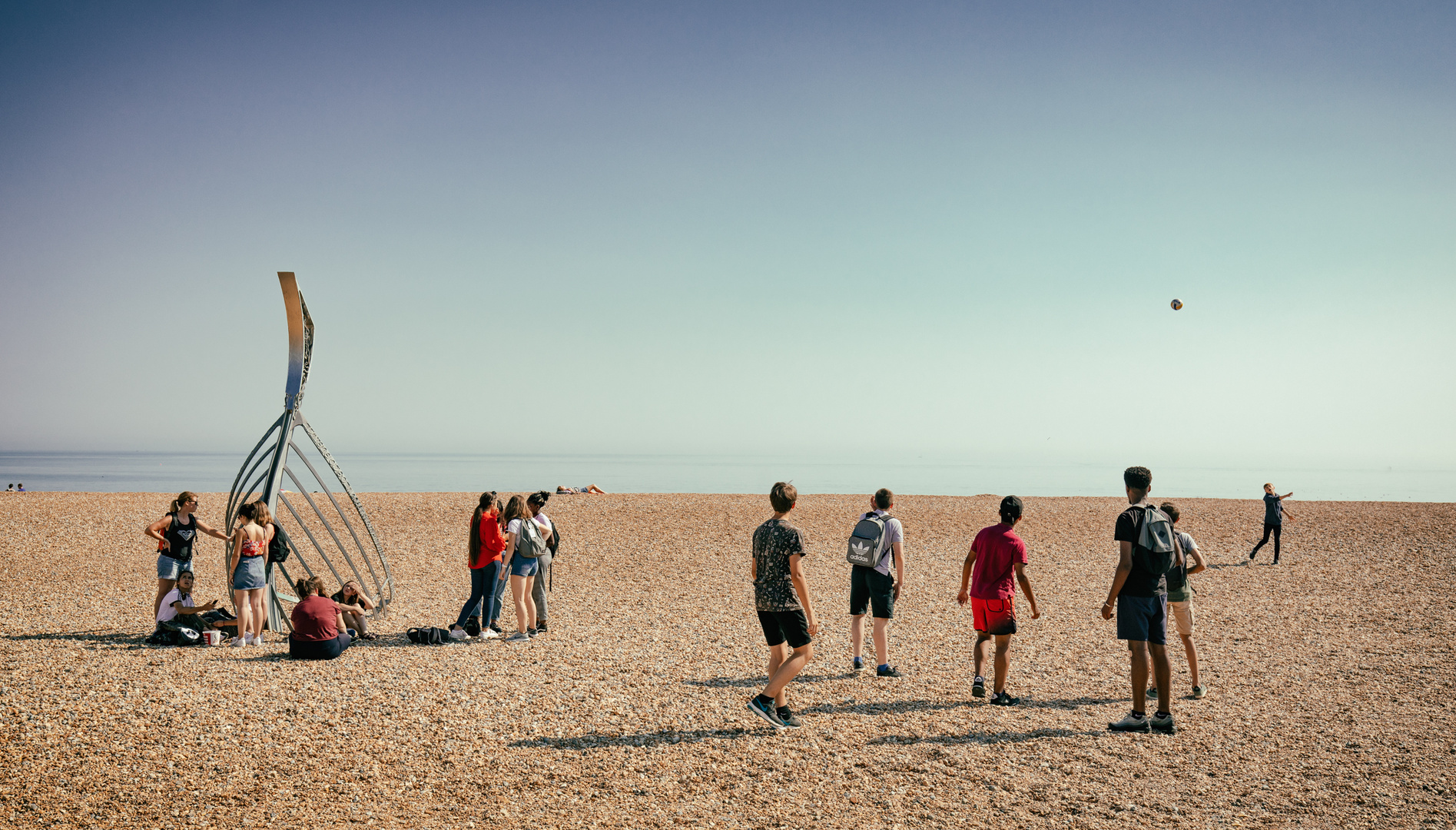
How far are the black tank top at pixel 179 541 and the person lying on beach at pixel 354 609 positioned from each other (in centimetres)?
179

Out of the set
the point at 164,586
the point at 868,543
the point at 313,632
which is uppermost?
the point at 868,543

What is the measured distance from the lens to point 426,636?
9086 millimetres

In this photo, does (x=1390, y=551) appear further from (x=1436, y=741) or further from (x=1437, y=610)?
(x=1436, y=741)

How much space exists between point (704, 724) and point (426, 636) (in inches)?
172

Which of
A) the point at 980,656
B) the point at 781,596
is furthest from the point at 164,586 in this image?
A: the point at 980,656

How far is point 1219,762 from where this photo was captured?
5.49 m

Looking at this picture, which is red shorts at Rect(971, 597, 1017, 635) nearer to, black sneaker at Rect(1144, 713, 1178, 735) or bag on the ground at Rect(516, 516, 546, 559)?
black sneaker at Rect(1144, 713, 1178, 735)

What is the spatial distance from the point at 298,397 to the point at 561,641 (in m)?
4.54

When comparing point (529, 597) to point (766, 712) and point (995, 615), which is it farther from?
point (995, 615)

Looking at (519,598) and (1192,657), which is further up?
(1192,657)

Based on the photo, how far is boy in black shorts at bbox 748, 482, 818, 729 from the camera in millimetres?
5848

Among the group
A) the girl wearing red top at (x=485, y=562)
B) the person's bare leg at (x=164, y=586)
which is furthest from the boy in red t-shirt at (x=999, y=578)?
the person's bare leg at (x=164, y=586)

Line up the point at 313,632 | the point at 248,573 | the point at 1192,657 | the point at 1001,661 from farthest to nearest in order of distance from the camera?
the point at 248,573, the point at 313,632, the point at 1192,657, the point at 1001,661

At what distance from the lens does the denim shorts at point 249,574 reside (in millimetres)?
8625
